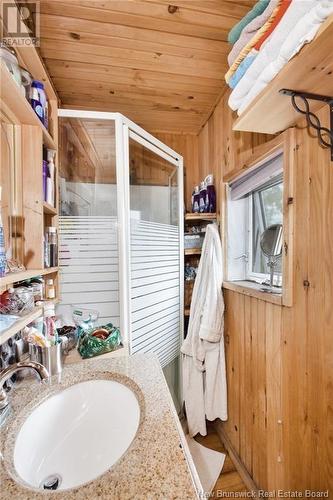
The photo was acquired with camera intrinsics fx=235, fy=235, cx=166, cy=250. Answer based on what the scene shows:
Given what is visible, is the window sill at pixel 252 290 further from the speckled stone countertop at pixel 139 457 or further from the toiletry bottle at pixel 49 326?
the toiletry bottle at pixel 49 326

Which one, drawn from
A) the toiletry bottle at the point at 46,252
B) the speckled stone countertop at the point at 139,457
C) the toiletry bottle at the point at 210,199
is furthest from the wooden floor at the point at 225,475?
the toiletry bottle at the point at 210,199

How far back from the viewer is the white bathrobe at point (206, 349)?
143 centimetres

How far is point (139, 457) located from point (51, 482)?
30 cm

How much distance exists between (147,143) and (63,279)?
39.2 inches

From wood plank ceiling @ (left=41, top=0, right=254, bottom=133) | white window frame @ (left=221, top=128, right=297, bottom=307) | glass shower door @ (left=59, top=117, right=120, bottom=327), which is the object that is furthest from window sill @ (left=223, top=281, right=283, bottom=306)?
wood plank ceiling @ (left=41, top=0, right=254, bottom=133)

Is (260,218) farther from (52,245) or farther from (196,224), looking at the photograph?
(52,245)

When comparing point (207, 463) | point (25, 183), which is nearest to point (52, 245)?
point (25, 183)

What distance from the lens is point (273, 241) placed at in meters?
1.16

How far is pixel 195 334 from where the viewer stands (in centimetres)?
150

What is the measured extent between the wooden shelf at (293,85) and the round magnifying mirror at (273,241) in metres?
0.45

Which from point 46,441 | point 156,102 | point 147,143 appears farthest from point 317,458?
point 156,102

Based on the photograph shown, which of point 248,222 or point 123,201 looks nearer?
A: point 123,201

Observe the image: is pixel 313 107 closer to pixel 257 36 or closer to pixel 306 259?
pixel 257 36

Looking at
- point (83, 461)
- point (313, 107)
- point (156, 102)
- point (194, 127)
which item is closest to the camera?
point (83, 461)
